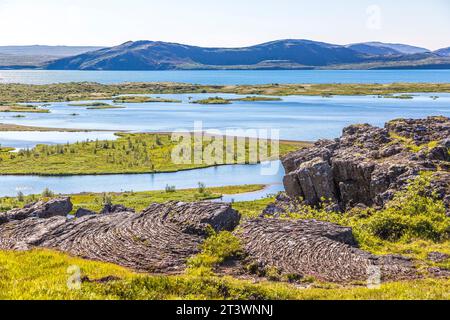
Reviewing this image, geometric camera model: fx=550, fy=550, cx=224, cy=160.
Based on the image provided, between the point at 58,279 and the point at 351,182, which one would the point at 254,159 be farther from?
the point at 58,279

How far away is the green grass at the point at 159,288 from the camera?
14670 millimetres

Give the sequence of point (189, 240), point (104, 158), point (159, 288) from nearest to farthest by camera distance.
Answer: point (159, 288), point (189, 240), point (104, 158)

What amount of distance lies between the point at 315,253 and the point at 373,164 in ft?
48.9

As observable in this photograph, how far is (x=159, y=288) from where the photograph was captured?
15758mm

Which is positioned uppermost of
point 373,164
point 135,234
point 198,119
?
point 373,164

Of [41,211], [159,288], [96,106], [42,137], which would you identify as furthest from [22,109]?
[159,288]

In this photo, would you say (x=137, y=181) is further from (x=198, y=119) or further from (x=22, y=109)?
(x=22, y=109)

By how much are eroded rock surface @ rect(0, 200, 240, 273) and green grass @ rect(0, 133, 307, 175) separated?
52846mm

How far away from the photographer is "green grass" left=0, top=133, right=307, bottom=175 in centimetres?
8044

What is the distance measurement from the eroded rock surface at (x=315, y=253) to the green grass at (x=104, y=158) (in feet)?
188

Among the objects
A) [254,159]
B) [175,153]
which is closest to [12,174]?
[175,153]

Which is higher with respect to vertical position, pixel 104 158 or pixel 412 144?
pixel 412 144

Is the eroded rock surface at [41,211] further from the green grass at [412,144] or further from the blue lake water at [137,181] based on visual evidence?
the blue lake water at [137,181]

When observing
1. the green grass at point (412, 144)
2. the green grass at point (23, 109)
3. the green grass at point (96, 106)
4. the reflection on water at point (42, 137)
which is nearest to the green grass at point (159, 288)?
the green grass at point (412, 144)
